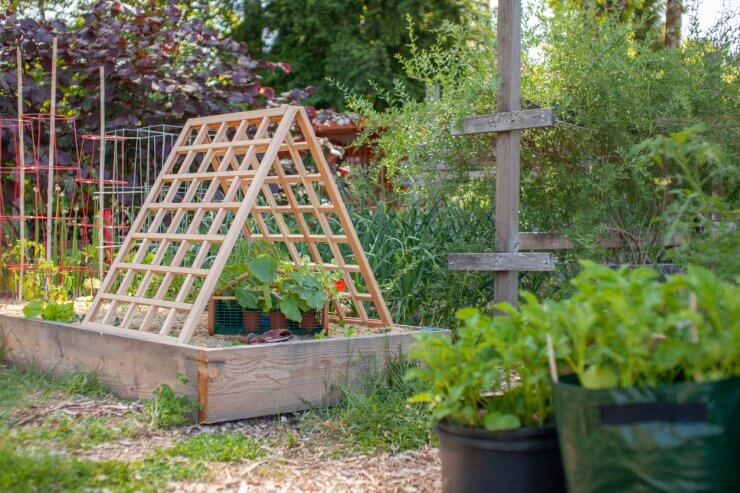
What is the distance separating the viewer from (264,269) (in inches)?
172

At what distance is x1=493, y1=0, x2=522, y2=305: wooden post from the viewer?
4.48 meters

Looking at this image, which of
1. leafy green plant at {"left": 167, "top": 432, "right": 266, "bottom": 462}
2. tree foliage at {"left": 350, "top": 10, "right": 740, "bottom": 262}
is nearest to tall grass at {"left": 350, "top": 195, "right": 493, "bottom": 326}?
tree foliage at {"left": 350, "top": 10, "right": 740, "bottom": 262}

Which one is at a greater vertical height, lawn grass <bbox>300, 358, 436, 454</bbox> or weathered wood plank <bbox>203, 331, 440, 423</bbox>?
weathered wood plank <bbox>203, 331, 440, 423</bbox>

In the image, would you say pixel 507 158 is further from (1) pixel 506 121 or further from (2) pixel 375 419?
(2) pixel 375 419

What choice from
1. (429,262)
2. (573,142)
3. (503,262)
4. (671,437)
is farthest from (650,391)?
(429,262)

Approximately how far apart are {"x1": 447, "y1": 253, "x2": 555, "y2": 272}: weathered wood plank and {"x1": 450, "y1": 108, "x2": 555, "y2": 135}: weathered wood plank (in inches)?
27.4

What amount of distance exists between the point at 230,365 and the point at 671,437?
2286 millimetres

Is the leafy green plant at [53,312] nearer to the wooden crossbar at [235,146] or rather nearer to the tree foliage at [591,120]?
the wooden crossbar at [235,146]

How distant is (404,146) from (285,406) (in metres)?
2.09

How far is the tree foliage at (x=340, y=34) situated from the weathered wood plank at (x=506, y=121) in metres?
11.1

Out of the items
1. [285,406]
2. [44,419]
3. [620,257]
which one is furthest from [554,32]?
[44,419]

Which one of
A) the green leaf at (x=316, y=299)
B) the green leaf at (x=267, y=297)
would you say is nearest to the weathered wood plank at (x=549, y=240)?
the green leaf at (x=316, y=299)

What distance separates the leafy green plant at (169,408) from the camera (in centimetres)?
360

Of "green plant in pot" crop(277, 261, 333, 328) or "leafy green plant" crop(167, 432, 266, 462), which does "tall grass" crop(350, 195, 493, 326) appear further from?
"leafy green plant" crop(167, 432, 266, 462)
